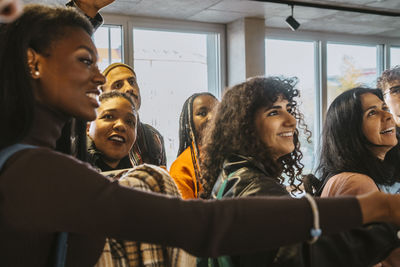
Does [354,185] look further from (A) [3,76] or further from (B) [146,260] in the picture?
(A) [3,76]

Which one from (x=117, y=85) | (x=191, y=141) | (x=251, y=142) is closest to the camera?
(x=251, y=142)

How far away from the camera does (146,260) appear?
95 cm

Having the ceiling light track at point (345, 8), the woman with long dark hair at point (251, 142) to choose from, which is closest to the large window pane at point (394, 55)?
the ceiling light track at point (345, 8)

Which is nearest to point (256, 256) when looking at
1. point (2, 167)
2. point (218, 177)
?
point (218, 177)

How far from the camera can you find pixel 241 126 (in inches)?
60.9

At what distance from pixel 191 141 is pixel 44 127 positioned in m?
1.88

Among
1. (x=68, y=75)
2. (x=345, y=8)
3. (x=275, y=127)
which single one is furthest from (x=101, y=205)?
(x=345, y=8)

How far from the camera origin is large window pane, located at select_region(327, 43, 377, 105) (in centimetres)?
632

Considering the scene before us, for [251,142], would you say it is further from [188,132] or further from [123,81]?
[123,81]

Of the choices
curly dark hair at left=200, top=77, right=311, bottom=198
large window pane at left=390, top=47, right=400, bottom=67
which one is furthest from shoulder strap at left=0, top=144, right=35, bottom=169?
large window pane at left=390, top=47, right=400, bottom=67

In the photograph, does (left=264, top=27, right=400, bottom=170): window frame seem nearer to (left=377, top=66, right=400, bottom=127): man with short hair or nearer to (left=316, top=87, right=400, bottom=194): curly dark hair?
(left=377, top=66, right=400, bottom=127): man with short hair

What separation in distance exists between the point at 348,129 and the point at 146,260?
1327 mm

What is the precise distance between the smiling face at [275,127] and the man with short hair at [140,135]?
2.94ft

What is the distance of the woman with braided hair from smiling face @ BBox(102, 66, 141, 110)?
380 mm
